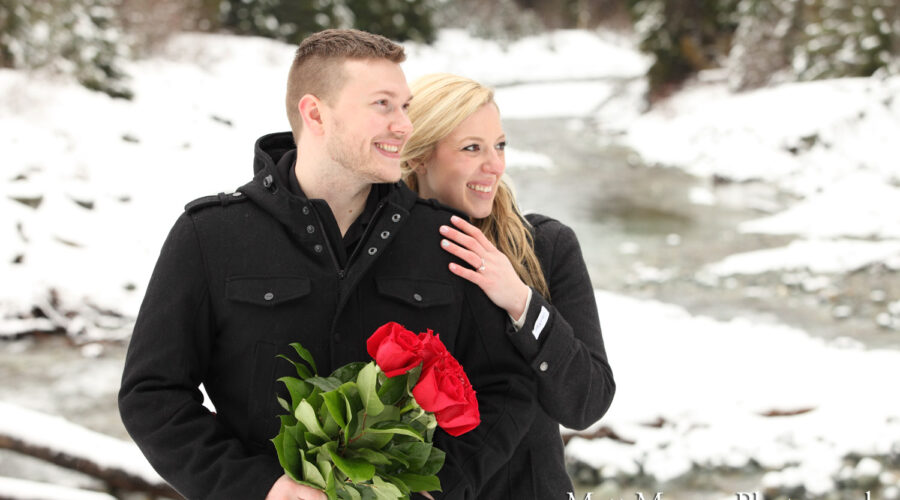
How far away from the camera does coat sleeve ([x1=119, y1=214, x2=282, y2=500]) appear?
68.7 inches

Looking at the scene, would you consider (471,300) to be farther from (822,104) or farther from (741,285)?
(822,104)

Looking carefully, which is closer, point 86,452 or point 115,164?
point 86,452

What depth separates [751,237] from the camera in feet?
33.0

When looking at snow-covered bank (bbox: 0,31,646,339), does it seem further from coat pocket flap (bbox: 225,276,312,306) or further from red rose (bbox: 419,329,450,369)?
red rose (bbox: 419,329,450,369)

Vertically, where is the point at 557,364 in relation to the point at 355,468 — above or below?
above

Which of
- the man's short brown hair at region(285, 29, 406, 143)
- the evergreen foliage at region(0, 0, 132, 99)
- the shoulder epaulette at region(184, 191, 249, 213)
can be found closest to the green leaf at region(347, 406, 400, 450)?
the shoulder epaulette at region(184, 191, 249, 213)

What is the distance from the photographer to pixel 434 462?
5.89 ft

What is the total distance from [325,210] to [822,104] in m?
14.6

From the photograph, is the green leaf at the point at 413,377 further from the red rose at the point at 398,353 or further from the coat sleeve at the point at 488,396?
the coat sleeve at the point at 488,396

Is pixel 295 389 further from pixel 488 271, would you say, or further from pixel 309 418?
pixel 488 271

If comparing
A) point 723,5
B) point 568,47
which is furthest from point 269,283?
point 568,47

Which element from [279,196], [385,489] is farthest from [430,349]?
[279,196]

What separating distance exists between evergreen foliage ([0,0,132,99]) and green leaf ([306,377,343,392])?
10819mm

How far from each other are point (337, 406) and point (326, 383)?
0.31 ft
